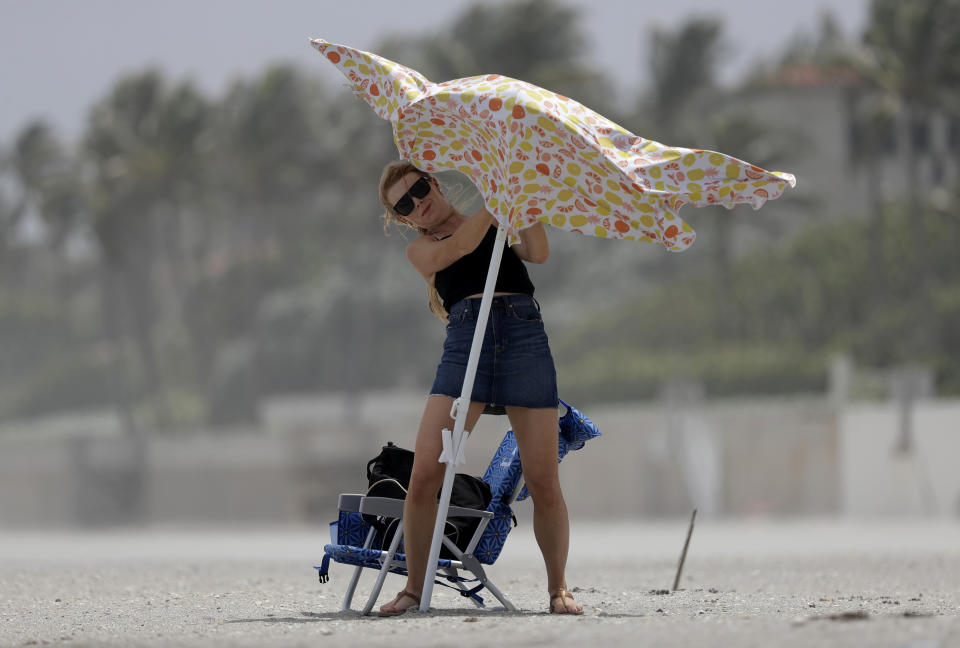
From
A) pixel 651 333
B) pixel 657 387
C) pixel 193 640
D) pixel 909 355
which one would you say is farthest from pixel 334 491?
pixel 193 640

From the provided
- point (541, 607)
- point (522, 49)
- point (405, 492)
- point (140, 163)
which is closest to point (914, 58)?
point (522, 49)

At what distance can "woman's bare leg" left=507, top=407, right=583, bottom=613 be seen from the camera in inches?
228

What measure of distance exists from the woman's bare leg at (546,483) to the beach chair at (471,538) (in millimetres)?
150

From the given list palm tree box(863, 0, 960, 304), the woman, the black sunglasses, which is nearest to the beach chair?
the woman

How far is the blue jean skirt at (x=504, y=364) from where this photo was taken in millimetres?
5766

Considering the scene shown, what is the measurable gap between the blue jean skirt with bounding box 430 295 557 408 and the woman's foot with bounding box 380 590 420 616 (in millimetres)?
798

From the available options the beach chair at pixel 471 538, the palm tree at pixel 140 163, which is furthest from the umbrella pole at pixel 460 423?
the palm tree at pixel 140 163

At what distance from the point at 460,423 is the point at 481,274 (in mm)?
609

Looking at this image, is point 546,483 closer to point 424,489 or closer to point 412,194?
point 424,489

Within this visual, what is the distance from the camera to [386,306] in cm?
5062

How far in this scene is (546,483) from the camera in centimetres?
586

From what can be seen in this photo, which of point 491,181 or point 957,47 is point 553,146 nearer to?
point 491,181

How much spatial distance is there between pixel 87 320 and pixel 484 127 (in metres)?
63.4

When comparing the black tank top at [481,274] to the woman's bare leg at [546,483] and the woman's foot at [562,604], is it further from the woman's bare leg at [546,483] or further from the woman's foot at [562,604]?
the woman's foot at [562,604]
